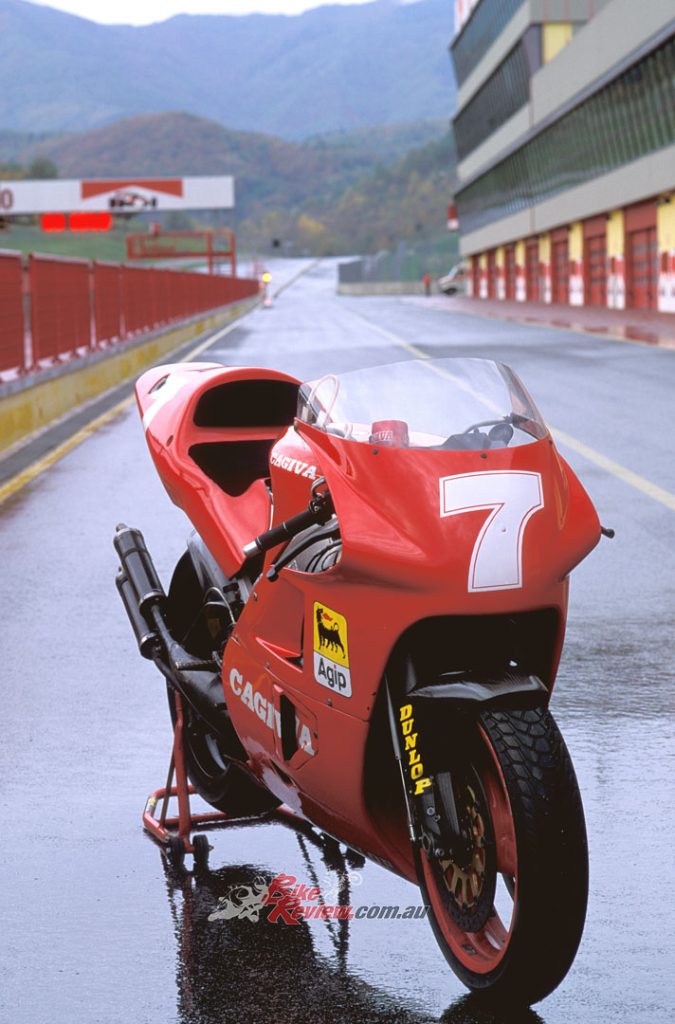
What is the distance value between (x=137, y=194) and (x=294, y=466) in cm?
11916

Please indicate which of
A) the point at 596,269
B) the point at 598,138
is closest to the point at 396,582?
the point at 598,138

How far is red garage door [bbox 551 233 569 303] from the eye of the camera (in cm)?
7000

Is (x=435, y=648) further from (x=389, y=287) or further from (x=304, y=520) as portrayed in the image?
(x=389, y=287)

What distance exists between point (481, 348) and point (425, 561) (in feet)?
86.3

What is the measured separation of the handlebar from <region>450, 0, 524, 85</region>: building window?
76405 millimetres

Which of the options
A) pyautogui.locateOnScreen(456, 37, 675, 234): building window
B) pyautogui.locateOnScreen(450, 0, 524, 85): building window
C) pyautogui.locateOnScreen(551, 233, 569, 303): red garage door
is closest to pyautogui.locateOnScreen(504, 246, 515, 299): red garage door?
pyautogui.locateOnScreen(456, 37, 675, 234): building window

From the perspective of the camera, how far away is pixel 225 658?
13.6ft

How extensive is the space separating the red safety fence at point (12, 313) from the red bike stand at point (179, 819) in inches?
446

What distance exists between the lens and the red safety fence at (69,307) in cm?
1627

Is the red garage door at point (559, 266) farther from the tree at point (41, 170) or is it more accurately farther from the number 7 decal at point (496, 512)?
the tree at point (41, 170)

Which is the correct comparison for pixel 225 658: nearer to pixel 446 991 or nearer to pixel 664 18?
pixel 446 991

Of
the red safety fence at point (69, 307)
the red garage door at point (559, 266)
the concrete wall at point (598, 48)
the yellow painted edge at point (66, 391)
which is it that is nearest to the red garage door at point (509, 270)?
the concrete wall at point (598, 48)

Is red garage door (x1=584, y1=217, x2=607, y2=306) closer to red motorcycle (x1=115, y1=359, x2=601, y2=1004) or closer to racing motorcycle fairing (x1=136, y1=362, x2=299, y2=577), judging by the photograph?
racing motorcycle fairing (x1=136, y1=362, x2=299, y2=577)

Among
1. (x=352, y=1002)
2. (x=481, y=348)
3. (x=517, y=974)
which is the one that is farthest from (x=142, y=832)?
(x=481, y=348)
